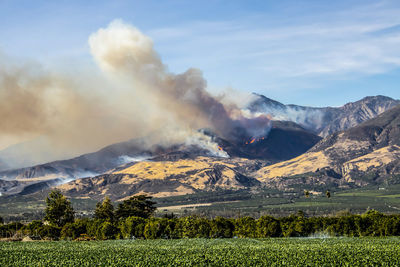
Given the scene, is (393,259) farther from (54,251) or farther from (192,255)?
(54,251)

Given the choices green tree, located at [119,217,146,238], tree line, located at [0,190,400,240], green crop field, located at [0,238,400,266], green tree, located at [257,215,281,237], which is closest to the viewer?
green crop field, located at [0,238,400,266]

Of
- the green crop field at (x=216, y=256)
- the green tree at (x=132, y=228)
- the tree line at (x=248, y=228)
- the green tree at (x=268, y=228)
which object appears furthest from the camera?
the green tree at (x=132, y=228)

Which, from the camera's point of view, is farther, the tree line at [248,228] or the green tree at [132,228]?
the green tree at [132,228]

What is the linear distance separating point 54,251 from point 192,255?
1398 inches

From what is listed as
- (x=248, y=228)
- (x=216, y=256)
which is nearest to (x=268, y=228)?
(x=248, y=228)

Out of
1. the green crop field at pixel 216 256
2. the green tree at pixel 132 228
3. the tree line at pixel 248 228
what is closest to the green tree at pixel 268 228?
the tree line at pixel 248 228

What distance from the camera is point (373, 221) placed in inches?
5861

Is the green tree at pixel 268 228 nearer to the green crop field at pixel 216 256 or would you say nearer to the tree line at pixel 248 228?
the tree line at pixel 248 228

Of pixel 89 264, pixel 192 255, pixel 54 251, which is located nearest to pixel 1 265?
pixel 89 264

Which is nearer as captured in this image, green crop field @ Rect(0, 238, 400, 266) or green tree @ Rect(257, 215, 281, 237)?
green crop field @ Rect(0, 238, 400, 266)

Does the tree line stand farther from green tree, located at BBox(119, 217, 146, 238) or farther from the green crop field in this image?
the green crop field

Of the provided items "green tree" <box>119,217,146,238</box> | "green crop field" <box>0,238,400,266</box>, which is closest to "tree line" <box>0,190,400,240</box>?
"green tree" <box>119,217,146,238</box>

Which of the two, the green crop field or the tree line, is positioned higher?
the green crop field

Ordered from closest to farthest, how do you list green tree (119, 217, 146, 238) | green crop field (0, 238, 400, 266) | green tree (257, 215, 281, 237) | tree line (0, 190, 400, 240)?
1. green crop field (0, 238, 400, 266)
2. tree line (0, 190, 400, 240)
3. green tree (257, 215, 281, 237)
4. green tree (119, 217, 146, 238)
